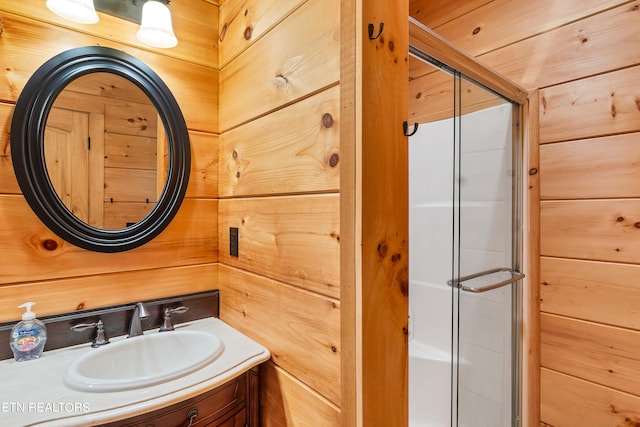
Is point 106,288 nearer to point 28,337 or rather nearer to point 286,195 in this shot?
point 28,337

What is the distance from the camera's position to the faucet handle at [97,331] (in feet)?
3.61

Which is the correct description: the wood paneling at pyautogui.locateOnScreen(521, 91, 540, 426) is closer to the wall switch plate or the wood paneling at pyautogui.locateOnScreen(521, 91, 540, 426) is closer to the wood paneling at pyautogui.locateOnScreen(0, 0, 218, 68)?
the wall switch plate

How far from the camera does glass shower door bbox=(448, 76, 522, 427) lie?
1336mm

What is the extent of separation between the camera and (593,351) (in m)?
1.32

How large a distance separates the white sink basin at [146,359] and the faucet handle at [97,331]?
2.3 inches

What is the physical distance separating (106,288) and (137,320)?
166mm

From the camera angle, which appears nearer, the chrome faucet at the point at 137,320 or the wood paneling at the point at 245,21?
the wood paneling at the point at 245,21

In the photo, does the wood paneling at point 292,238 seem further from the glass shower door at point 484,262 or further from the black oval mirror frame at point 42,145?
the glass shower door at point 484,262

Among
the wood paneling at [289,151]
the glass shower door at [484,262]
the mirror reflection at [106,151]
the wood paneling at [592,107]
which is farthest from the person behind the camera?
the glass shower door at [484,262]

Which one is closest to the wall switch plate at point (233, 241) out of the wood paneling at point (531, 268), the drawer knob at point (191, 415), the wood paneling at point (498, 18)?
the drawer knob at point (191, 415)

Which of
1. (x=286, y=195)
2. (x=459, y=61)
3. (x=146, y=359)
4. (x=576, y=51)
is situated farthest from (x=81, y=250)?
(x=576, y=51)

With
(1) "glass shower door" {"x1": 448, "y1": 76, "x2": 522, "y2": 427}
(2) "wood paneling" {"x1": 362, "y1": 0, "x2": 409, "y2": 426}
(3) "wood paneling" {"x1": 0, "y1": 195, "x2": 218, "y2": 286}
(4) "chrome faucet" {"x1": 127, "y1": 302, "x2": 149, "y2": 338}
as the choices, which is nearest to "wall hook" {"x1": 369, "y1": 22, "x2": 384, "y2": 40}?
(2) "wood paneling" {"x1": 362, "y1": 0, "x2": 409, "y2": 426}

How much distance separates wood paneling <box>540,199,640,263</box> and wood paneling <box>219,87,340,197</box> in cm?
116

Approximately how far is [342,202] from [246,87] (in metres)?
0.70
